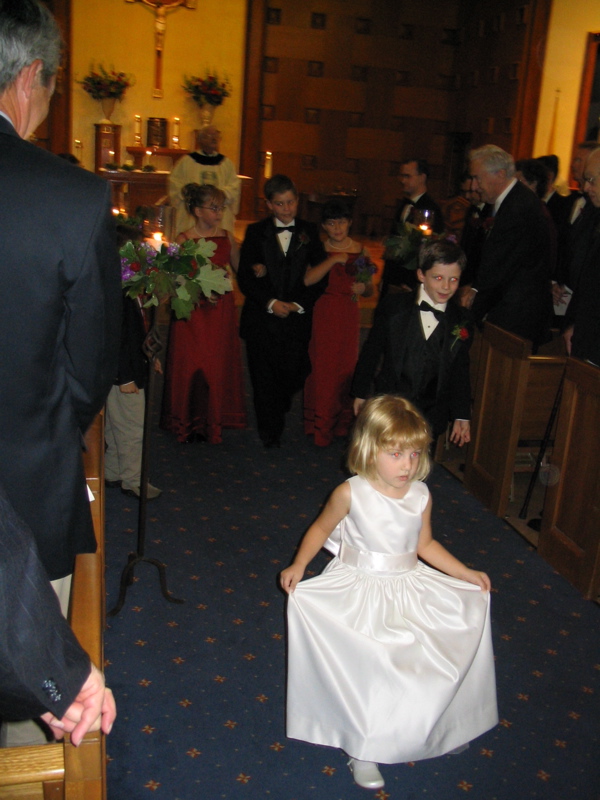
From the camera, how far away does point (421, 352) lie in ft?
13.6

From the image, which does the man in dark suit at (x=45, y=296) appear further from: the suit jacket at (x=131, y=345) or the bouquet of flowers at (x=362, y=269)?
the bouquet of flowers at (x=362, y=269)

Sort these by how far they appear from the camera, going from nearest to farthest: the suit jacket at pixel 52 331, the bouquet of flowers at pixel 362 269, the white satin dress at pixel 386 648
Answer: the suit jacket at pixel 52 331
the white satin dress at pixel 386 648
the bouquet of flowers at pixel 362 269

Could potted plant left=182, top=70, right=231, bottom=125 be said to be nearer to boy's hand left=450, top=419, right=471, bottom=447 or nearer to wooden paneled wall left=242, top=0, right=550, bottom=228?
wooden paneled wall left=242, top=0, right=550, bottom=228

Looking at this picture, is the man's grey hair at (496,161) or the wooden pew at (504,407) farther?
the man's grey hair at (496,161)

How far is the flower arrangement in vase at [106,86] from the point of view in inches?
477

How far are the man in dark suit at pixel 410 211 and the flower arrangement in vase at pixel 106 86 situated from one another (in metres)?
6.64

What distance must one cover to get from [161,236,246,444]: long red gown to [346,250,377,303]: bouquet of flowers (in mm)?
846

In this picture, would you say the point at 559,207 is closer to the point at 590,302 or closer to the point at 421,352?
the point at 590,302

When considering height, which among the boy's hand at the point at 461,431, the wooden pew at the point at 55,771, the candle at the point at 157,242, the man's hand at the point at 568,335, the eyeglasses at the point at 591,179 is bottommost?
the boy's hand at the point at 461,431

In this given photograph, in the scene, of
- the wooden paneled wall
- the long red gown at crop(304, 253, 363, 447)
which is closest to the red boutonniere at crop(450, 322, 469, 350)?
the long red gown at crop(304, 253, 363, 447)

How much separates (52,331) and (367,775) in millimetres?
1877

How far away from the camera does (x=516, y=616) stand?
A: 384cm

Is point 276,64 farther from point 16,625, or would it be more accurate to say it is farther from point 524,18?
point 16,625

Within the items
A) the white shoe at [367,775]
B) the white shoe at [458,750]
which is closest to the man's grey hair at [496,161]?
the white shoe at [458,750]
